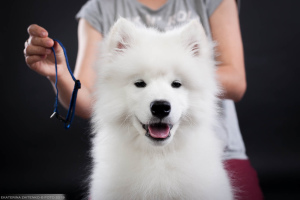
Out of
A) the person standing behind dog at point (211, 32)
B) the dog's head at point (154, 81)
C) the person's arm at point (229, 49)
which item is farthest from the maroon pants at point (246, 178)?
the dog's head at point (154, 81)

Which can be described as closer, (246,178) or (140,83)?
(140,83)

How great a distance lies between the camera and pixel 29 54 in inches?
49.2

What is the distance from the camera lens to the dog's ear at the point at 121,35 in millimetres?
1185

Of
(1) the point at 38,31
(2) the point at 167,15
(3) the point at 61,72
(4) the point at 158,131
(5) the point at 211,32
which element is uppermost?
(2) the point at 167,15

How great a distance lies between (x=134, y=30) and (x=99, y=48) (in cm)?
18

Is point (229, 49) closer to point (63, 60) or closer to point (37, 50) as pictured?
point (63, 60)

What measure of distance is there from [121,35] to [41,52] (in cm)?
31

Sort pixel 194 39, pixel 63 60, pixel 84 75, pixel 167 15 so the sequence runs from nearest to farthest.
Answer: pixel 194 39, pixel 63 60, pixel 84 75, pixel 167 15

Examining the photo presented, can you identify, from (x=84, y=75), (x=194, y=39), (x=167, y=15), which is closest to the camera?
(x=194, y=39)

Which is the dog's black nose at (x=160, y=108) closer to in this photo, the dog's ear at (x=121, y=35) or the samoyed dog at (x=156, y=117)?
the samoyed dog at (x=156, y=117)

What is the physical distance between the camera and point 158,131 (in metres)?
1.07

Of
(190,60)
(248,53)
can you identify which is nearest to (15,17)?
(190,60)

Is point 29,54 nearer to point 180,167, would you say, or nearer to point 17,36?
point 180,167

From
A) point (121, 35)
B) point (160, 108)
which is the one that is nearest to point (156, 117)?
point (160, 108)
